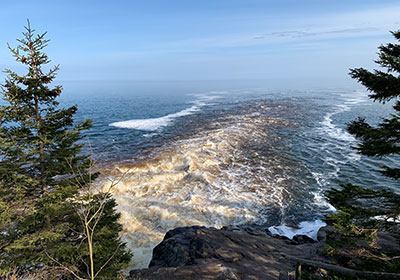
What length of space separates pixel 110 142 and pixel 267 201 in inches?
888

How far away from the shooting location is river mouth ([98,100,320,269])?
1489 centimetres

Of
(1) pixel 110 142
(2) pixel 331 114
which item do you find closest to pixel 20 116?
(1) pixel 110 142

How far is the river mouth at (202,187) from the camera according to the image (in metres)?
14.9

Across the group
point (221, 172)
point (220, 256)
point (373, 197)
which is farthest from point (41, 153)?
point (221, 172)

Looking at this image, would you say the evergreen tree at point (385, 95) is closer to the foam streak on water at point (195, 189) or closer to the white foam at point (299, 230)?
the white foam at point (299, 230)

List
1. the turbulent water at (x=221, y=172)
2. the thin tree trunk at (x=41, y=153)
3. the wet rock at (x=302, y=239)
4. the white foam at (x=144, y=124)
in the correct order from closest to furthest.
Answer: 1. the thin tree trunk at (x=41, y=153)
2. the wet rock at (x=302, y=239)
3. the turbulent water at (x=221, y=172)
4. the white foam at (x=144, y=124)

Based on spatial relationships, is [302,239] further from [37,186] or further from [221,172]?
[37,186]

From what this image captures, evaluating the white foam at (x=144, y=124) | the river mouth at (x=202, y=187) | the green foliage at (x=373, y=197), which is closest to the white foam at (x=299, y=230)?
Result: the river mouth at (x=202, y=187)

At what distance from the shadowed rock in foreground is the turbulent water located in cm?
281

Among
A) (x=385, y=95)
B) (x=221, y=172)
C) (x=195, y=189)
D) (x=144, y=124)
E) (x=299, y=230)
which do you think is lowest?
(x=299, y=230)

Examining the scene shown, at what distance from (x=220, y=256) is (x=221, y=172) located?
12634 millimetres

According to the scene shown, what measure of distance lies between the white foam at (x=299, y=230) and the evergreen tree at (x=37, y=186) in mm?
8321

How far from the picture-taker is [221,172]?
71.3 feet

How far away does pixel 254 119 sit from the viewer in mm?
42406
